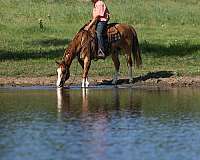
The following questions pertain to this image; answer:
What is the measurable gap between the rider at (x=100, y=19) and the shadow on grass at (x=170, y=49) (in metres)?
5.71

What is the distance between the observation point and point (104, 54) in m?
21.0

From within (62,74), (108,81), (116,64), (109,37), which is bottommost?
(108,81)

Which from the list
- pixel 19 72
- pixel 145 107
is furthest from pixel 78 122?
pixel 19 72

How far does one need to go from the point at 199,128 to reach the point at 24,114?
3608 mm

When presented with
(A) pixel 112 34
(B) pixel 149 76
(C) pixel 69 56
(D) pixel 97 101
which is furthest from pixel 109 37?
(D) pixel 97 101

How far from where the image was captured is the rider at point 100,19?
806 inches

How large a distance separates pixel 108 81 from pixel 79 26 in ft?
51.3

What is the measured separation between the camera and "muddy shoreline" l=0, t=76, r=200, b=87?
20.7m

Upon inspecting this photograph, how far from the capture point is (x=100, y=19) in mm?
20625

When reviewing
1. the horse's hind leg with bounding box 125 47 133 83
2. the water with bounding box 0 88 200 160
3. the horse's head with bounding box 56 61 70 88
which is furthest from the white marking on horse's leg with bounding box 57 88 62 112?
the horse's hind leg with bounding box 125 47 133 83

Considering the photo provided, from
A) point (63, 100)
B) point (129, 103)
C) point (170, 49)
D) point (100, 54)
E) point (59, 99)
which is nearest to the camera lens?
point (129, 103)

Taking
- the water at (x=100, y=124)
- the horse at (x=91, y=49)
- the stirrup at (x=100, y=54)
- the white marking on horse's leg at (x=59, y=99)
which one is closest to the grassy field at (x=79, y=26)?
the horse at (x=91, y=49)

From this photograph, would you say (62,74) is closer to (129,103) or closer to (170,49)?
(129,103)

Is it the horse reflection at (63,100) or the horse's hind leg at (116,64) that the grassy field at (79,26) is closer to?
the horse's hind leg at (116,64)
